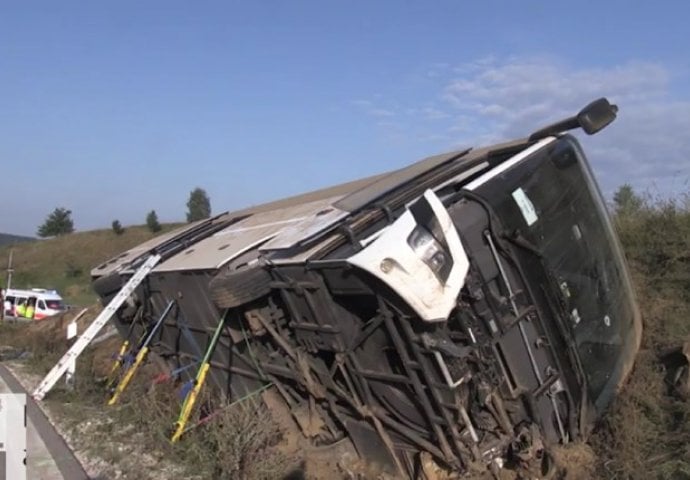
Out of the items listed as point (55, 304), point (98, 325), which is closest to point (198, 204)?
point (55, 304)

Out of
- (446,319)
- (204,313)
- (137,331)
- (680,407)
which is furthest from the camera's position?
(137,331)

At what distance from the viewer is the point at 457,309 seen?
4.04m

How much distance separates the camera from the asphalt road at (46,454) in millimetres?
5730

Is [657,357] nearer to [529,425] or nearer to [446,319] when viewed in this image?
[529,425]

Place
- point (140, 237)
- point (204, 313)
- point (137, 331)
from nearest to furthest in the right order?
point (204, 313) → point (137, 331) → point (140, 237)

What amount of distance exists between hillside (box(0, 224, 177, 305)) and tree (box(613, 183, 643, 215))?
3959cm

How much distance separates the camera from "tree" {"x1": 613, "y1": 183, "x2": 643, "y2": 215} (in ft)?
26.1

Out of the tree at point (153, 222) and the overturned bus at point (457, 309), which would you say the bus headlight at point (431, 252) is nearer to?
the overturned bus at point (457, 309)

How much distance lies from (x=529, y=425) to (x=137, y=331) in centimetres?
645

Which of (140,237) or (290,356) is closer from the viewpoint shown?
(290,356)

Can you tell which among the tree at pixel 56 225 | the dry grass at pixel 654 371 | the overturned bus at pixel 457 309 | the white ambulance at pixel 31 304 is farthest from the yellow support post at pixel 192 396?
the tree at pixel 56 225

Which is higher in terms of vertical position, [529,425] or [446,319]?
Result: [446,319]

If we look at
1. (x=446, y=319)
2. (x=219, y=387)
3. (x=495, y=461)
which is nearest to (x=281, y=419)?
(x=219, y=387)

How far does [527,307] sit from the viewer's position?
13.9ft
